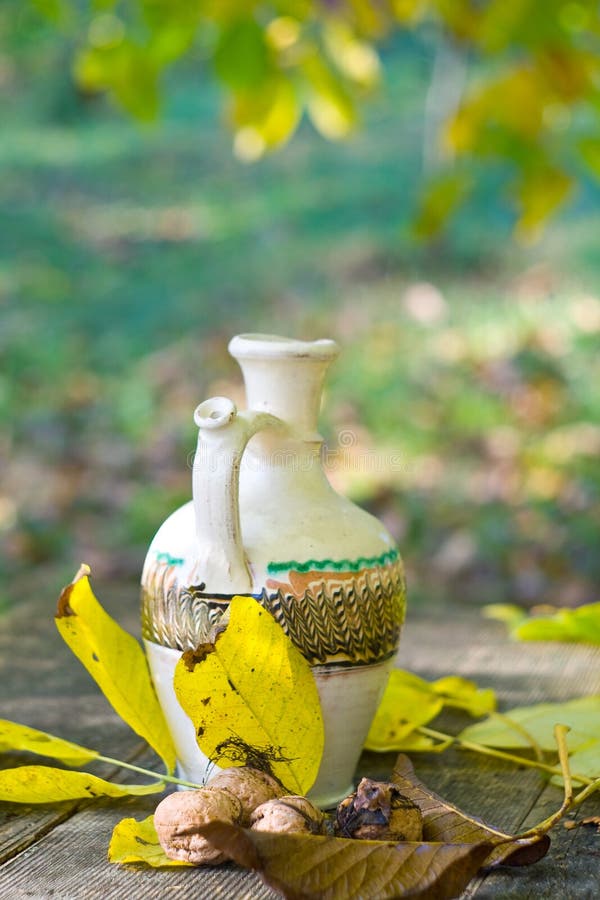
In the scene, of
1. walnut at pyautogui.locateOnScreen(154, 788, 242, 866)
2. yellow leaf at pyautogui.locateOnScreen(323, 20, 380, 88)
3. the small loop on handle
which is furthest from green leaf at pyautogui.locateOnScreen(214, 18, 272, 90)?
walnut at pyautogui.locateOnScreen(154, 788, 242, 866)

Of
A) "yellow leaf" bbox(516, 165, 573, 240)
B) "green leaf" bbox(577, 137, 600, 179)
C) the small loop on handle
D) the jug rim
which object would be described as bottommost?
the small loop on handle

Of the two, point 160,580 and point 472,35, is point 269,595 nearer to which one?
point 160,580

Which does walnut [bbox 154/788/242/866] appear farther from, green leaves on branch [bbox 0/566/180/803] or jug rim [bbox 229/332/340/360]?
jug rim [bbox 229/332/340/360]

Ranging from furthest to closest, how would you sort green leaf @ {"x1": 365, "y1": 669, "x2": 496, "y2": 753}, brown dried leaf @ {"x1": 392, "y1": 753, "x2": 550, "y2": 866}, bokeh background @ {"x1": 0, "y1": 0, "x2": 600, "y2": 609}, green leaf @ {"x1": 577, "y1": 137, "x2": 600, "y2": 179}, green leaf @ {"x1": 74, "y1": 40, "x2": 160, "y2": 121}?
bokeh background @ {"x1": 0, "y1": 0, "x2": 600, "y2": 609} → green leaf @ {"x1": 74, "y1": 40, "x2": 160, "y2": 121} → green leaf @ {"x1": 577, "y1": 137, "x2": 600, "y2": 179} → green leaf @ {"x1": 365, "y1": 669, "x2": 496, "y2": 753} → brown dried leaf @ {"x1": 392, "y1": 753, "x2": 550, "y2": 866}

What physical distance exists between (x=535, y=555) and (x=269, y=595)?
7.96ft

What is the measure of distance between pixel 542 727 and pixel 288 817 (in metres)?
0.42

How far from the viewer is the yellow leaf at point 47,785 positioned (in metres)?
0.95

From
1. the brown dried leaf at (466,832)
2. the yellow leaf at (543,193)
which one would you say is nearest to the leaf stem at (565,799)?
the brown dried leaf at (466,832)

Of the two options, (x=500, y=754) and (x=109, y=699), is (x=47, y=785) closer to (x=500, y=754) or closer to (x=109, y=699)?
(x=109, y=699)

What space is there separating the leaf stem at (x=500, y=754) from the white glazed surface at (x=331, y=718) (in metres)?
0.11

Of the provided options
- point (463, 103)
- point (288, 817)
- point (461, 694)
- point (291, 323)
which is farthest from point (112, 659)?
point (291, 323)

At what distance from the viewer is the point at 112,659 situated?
103cm

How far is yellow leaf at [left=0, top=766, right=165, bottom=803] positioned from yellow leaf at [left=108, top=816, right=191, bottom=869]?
0.25 feet

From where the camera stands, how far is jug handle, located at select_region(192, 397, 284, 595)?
3.27ft
